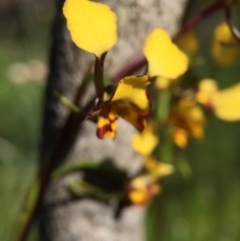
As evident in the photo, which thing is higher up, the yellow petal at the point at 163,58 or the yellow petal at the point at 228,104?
the yellow petal at the point at 163,58

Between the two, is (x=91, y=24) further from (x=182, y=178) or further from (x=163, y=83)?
(x=182, y=178)

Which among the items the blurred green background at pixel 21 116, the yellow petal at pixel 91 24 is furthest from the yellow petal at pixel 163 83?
the blurred green background at pixel 21 116

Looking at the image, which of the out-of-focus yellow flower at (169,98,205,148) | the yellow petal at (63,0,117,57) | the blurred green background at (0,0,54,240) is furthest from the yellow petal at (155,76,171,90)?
the blurred green background at (0,0,54,240)

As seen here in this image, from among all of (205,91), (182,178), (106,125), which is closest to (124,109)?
(106,125)

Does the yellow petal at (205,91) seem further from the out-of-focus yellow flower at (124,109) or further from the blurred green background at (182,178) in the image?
the blurred green background at (182,178)

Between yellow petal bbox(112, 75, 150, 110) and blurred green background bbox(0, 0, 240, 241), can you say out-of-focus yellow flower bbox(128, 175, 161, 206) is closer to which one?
yellow petal bbox(112, 75, 150, 110)

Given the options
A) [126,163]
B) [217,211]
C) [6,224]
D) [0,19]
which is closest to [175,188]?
[217,211]
